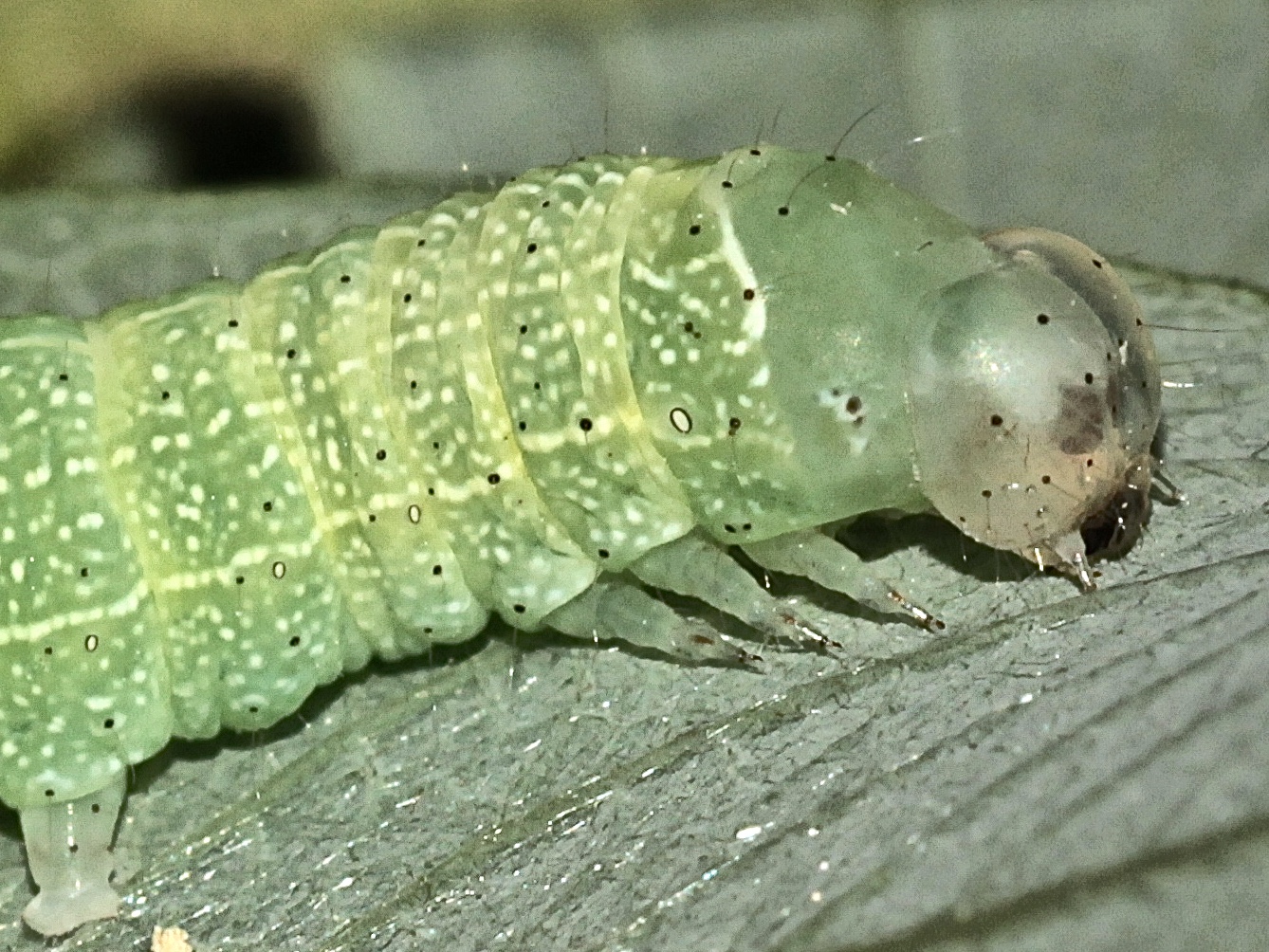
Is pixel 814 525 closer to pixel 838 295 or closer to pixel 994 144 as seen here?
pixel 838 295

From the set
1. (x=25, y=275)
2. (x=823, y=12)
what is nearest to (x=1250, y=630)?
(x=823, y=12)

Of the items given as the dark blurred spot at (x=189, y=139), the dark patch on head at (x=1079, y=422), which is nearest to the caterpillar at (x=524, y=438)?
the dark patch on head at (x=1079, y=422)

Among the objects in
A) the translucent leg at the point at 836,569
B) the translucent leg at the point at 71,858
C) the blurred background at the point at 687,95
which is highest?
the blurred background at the point at 687,95

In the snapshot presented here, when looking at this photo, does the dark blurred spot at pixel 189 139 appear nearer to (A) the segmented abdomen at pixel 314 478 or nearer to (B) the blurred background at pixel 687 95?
(B) the blurred background at pixel 687 95

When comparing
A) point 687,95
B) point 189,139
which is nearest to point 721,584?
point 687,95

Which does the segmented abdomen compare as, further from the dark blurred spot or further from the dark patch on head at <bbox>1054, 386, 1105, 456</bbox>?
the dark blurred spot

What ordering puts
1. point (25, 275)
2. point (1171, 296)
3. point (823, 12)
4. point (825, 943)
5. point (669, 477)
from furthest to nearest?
1. point (823, 12)
2. point (25, 275)
3. point (1171, 296)
4. point (669, 477)
5. point (825, 943)

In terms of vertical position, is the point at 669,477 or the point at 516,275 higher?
the point at 516,275
